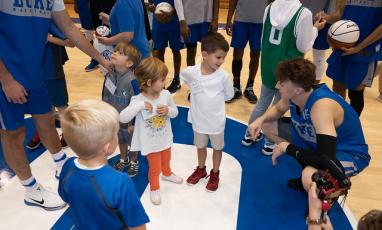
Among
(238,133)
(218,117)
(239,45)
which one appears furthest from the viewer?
(239,45)

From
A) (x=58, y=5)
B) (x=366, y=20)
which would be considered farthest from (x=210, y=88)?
(x=366, y=20)

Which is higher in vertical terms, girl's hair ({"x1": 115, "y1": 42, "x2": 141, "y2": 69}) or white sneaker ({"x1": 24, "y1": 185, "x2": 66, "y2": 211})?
girl's hair ({"x1": 115, "y1": 42, "x2": 141, "y2": 69})

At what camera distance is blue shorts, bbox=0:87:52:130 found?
2729mm

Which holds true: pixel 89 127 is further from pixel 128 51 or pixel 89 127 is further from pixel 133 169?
pixel 133 169

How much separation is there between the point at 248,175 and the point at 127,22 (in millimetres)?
2036

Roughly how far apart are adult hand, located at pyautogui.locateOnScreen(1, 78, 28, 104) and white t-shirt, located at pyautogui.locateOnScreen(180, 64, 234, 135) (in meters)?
1.35

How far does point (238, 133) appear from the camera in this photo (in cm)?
443

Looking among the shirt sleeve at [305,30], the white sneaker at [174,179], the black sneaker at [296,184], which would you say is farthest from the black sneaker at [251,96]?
the white sneaker at [174,179]

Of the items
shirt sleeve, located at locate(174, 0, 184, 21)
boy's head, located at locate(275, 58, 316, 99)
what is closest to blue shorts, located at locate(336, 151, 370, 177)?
boy's head, located at locate(275, 58, 316, 99)

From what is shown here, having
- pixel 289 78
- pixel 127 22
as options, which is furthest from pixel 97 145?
pixel 127 22

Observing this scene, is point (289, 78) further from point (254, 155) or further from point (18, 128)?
point (18, 128)

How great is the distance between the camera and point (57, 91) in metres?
3.93

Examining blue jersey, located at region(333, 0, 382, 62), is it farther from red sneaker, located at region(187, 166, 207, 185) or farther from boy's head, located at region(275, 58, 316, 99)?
red sneaker, located at region(187, 166, 207, 185)

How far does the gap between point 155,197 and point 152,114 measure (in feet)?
2.69
